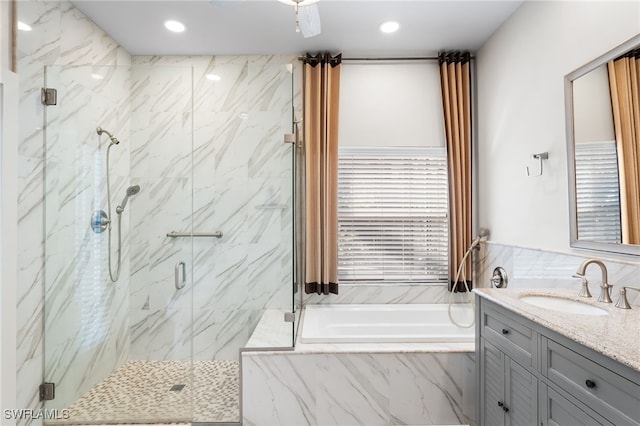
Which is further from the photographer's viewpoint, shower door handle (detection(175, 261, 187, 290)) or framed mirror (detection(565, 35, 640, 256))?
shower door handle (detection(175, 261, 187, 290))

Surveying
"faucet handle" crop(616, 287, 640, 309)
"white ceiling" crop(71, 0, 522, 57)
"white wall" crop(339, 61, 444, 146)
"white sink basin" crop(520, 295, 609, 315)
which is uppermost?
"white ceiling" crop(71, 0, 522, 57)

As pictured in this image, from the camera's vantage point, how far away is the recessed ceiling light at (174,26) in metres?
2.47

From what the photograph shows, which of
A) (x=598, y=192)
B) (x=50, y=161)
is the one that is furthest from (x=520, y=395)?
(x=50, y=161)

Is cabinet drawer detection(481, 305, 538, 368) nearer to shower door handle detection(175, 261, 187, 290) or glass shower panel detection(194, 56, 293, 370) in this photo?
glass shower panel detection(194, 56, 293, 370)

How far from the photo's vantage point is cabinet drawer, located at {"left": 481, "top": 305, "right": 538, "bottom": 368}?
4.49 feet

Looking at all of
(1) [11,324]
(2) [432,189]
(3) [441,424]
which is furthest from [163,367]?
(2) [432,189]

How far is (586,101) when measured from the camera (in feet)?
5.83

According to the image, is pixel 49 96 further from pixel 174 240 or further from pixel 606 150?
pixel 606 150

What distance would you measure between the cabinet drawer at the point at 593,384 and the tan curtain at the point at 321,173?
1.73m

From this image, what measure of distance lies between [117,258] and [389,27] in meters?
2.53

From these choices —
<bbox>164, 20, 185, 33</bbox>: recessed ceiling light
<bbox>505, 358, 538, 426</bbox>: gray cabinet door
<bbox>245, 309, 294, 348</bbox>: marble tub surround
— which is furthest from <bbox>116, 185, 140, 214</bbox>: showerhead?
<bbox>505, 358, 538, 426</bbox>: gray cabinet door

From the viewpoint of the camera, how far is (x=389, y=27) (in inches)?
99.2

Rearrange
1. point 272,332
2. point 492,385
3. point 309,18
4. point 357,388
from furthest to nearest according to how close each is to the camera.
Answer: point 272,332 → point 357,388 → point 309,18 → point 492,385

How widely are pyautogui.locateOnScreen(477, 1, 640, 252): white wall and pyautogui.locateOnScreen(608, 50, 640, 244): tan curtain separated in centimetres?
17
